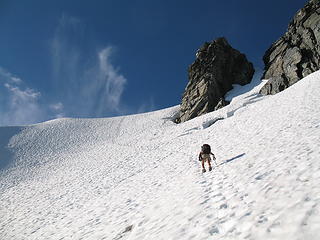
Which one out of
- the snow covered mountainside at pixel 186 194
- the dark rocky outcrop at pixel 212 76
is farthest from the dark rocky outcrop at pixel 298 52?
the snow covered mountainside at pixel 186 194

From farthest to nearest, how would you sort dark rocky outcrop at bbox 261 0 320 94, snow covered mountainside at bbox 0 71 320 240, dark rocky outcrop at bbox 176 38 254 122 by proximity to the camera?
dark rocky outcrop at bbox 176 38 254 122, dark rocky outcrop at bbox 261 0 320 94, snow covered mountainside at bbox 0 71 320 240

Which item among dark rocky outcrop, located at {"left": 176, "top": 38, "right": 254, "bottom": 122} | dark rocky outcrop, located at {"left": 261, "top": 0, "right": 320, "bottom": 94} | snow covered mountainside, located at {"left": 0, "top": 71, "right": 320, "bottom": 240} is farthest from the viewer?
dark rocky outcrop, located at {"left": 176, "top": 38, "right": 254, "bottom": 122}

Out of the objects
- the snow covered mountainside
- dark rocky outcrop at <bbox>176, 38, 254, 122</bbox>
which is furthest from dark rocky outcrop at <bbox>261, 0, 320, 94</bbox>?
the snow covered mountainside

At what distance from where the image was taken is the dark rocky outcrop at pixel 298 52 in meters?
34.5

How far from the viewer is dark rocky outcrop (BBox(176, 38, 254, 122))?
44.8 metres

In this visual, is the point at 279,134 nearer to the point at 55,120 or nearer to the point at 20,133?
the point at 20,133

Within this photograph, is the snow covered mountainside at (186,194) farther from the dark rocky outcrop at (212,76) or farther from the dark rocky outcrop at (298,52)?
the dark rocky outcrop at (212,76)

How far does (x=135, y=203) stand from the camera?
10945mm

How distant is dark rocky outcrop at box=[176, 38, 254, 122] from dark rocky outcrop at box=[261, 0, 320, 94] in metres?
8.86

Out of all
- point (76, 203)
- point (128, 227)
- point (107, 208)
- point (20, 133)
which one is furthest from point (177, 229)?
point (20, 133)

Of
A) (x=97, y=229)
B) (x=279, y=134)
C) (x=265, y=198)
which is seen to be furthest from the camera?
(x=279, y=134)

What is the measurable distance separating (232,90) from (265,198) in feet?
152

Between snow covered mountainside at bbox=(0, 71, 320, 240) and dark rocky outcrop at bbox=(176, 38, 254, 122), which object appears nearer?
snow covered mountainside at bbox=(0, 71, 320, 240)

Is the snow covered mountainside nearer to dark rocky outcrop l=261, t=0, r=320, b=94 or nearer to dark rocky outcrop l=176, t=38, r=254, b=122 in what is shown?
dark rocky outcrop l=261, t=0, r=320, b=94
